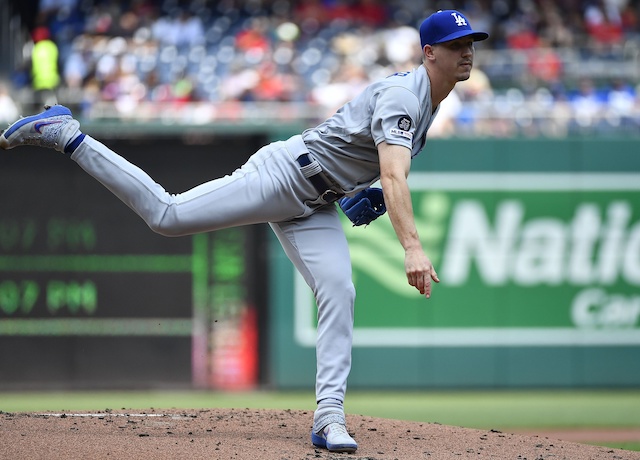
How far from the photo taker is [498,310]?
10.2 metres

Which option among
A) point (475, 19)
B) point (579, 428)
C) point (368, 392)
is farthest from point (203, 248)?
point (475, 19)

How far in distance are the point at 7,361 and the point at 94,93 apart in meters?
2.96

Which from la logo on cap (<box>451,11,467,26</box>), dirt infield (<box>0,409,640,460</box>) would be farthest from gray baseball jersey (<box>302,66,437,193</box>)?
dirt infield (<box>0,409,640,460</box>)

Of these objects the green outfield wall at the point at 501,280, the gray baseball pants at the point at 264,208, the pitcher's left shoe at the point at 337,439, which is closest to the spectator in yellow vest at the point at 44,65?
the green outfield wall at the point at 501,280

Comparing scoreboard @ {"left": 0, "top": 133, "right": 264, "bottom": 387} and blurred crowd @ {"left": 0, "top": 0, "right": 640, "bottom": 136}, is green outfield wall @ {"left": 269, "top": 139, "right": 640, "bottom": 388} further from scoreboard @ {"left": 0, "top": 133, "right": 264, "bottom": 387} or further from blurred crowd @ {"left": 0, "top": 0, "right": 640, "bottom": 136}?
scoreboard @ {"left": 0, "top": 133, "right": 264, "bottom": 387}

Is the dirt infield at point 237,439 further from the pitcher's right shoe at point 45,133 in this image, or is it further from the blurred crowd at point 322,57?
the blurred crowd at point 322,57

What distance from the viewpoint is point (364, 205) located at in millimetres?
4879

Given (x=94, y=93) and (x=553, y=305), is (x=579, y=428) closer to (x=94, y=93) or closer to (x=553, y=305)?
(x=553, y=305)

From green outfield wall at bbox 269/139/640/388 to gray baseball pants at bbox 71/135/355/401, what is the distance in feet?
17.6

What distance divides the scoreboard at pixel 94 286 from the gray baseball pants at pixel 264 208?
212 inches

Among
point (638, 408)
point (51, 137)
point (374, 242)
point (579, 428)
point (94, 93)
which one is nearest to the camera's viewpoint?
point (51, 137)

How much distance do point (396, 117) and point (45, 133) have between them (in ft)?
5.18

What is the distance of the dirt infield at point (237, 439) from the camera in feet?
14.3

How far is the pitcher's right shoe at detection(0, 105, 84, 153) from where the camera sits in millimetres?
4684
